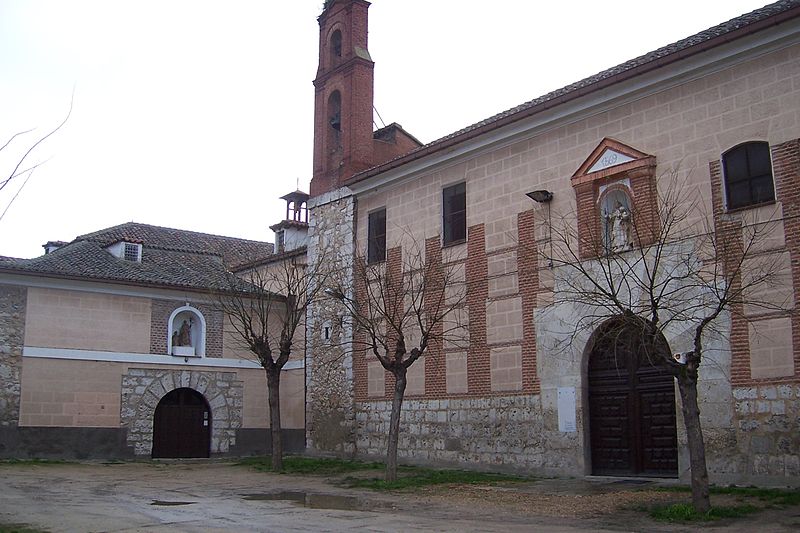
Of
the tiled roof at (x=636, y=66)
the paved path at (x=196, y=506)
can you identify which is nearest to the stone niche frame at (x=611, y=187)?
the tiled roof at (x=636, y=66)

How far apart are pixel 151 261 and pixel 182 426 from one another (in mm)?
5124

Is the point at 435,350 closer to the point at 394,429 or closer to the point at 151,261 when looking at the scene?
the point at 394,429

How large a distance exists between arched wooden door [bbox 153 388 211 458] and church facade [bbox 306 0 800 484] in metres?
3.65

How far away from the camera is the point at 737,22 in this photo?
1512cm

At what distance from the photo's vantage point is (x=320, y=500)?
13.1 meters

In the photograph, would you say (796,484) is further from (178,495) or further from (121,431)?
(121,431)

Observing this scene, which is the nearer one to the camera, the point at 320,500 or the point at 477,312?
the point at 320,500

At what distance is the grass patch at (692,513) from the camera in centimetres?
1018

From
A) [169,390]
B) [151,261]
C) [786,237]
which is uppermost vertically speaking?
[151,261]

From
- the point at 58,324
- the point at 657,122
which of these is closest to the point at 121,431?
the point at 58,324

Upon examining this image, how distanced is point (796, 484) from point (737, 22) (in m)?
8.03

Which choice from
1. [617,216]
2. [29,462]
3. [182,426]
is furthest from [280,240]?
[617,216]

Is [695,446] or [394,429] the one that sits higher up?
[394,429]

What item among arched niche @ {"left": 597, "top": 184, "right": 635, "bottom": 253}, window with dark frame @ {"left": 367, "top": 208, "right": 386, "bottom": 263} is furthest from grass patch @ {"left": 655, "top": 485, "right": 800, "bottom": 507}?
window with dark frame @ {"left": 367, "top": 208, "right": 386, "bottom": 263}
